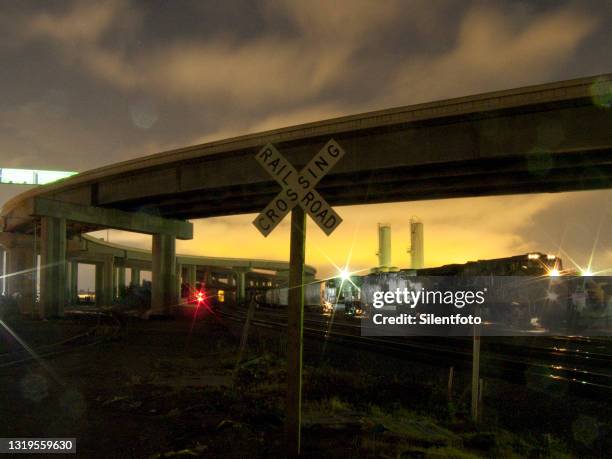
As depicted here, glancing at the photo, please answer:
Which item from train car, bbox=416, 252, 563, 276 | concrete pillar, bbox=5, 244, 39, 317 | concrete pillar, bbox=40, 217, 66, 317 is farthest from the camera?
concrete pillar, bbox=5, 244, 39, 317

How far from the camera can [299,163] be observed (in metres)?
29.7

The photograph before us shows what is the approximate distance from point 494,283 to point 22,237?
53.0m

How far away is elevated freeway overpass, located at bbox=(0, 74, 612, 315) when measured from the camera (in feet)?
74.7

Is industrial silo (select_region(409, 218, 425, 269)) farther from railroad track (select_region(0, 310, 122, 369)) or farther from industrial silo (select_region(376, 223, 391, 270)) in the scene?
railroad track (select_region(0, 310, 122, 369))

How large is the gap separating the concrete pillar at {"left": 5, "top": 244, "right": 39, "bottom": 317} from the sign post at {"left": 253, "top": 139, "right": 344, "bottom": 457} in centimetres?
6311

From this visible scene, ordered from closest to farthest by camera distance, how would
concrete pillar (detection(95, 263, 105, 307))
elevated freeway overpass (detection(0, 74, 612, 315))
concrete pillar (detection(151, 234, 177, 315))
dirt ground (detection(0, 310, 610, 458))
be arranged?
dirt ground (detection(0, 310, 610, 458)) → elevated freeway overpass (detection(0, 74, 612, 315)) → concrete pillar (detection(151, 234, 177, 315)) → concrete pillar (detection(95, 263, 105, 307))

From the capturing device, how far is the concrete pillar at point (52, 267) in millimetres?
41469

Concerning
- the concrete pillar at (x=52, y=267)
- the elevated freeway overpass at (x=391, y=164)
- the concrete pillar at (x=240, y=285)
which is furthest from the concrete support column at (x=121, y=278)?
the concrete pillar at (x=52, y=267)

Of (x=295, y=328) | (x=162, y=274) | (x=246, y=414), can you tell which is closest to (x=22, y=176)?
(x=162, y=274)

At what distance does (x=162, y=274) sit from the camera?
47562 millimetres

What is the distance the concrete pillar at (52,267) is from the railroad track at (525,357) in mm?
20509

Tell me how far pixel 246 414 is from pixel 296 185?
3.90 meters

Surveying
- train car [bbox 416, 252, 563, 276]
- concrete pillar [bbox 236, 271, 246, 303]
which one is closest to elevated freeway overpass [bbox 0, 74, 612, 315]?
train car [bbox 416, 252, 563, 276]

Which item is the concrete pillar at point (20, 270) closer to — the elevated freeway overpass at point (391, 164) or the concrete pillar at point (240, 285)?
the elevated freeway overpass at point (391, 164)
